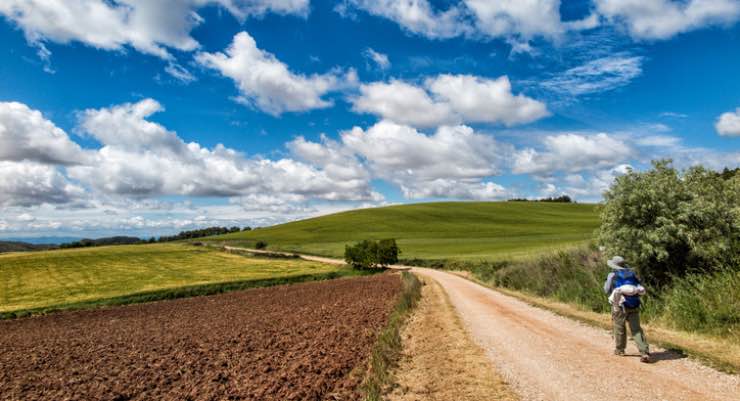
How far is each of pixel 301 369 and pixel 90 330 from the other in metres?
19.6

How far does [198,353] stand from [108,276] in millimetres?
43390

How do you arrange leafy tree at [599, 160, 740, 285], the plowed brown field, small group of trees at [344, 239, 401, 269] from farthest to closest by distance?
small group of trees at [344, 239, 401, 269] → leafy tree at [599, 160, 740, 285] → the plowed brown field

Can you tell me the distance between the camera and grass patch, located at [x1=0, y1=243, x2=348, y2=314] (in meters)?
39.1

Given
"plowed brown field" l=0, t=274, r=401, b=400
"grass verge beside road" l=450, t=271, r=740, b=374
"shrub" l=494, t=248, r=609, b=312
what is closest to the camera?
"grass verge beside road" l=450, t=271, r=740, b=374

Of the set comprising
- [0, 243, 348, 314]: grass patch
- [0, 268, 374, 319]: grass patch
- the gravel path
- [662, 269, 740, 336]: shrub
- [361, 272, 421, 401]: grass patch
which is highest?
[662, 269, 740, 336]: shrub

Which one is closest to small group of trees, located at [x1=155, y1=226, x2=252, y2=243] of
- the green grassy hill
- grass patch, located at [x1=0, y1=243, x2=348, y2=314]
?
the green grassy hill

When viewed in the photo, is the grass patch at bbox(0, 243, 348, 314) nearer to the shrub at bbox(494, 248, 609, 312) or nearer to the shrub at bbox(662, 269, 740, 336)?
the shrub at bbox(494, 248, 609, 312)

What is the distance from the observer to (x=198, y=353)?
16219 millimetres

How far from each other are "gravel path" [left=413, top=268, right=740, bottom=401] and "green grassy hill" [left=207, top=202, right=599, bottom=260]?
183ft

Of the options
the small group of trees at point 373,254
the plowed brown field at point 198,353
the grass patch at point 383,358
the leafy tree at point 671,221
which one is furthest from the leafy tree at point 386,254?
the leafy tree at point 671,221

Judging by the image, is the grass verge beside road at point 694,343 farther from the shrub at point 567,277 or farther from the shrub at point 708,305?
the shrub at point 567,277

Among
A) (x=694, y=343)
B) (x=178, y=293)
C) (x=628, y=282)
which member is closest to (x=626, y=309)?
(x=628, y=282)

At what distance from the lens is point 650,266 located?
18.7 metres

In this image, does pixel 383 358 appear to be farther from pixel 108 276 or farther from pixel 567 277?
pixel 108 276
